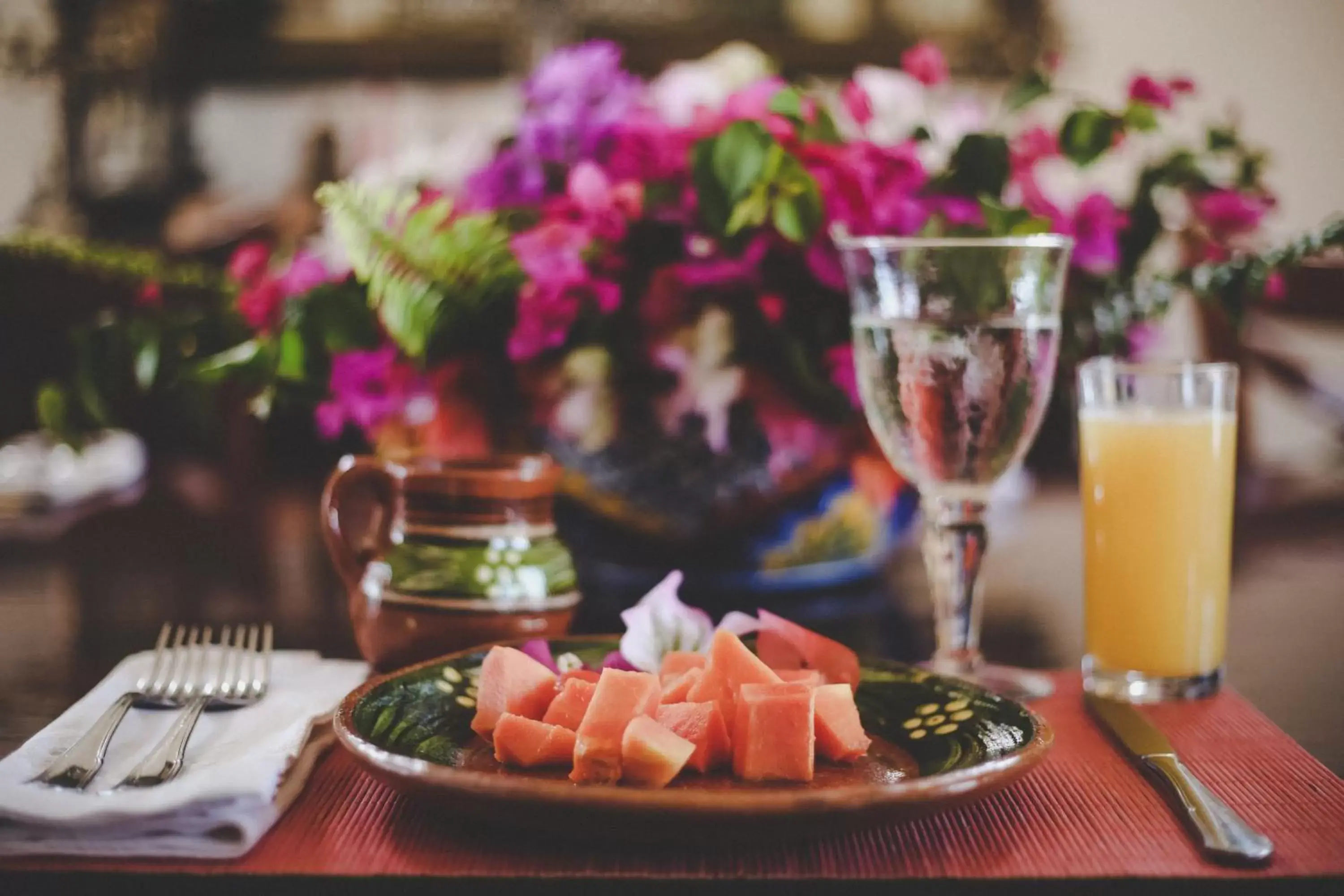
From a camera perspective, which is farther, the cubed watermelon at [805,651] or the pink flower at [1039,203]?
the pink flower at [1039,203]

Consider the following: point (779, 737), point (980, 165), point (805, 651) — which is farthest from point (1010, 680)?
point (980, 165)

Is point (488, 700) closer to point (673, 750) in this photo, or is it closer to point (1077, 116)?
point (673, 750)

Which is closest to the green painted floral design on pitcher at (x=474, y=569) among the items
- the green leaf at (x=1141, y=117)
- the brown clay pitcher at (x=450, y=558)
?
the brown clay pitcher at (x=450, y=558)

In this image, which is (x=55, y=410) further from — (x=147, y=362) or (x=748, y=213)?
(x=748, y=213)

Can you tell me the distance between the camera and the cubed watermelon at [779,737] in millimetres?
532

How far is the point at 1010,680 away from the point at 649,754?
0.33 meters

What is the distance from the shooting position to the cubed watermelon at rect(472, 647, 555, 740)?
59 centimetres

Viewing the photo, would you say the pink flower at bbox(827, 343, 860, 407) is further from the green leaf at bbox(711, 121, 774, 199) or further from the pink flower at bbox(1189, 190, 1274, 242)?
the pink flower at bbox(1189, 190, 1274, 242)

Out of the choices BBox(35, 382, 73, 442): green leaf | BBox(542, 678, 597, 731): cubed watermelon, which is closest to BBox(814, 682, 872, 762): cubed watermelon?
BBox(542, 678, 597, 731): cubed watermelon

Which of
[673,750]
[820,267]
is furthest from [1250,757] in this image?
[820,267]

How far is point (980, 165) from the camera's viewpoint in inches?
33.9

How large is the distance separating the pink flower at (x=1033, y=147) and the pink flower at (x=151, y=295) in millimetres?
736

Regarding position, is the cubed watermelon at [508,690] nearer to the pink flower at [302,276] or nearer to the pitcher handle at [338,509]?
the pitcher handle at [338,509]

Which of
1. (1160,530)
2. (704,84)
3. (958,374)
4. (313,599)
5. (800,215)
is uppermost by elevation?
(704,84)
